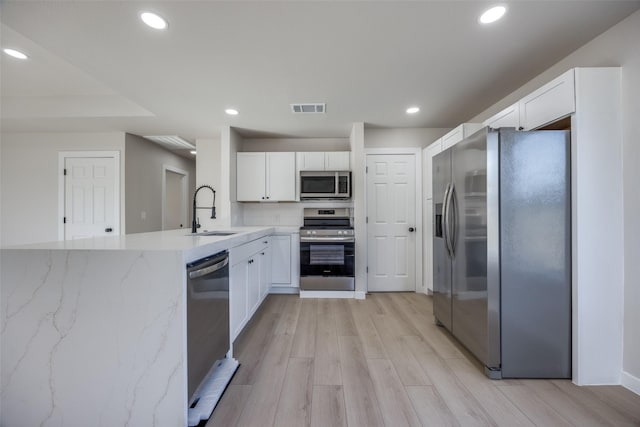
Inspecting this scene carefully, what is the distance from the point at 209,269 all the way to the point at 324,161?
8.84 feet

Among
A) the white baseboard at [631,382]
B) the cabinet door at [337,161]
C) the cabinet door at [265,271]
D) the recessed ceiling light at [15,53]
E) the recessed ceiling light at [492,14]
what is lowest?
the white baseboard at [631,382]

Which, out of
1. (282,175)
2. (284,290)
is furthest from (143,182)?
(284,290)

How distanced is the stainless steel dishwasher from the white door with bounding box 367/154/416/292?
2.47 meters

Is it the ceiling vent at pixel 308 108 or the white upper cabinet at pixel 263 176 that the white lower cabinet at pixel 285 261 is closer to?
the white upper cabinet at pixel 263 176

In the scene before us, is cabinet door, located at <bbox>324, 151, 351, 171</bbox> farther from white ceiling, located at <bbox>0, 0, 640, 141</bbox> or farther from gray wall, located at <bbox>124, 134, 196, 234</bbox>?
gray wall, located at <bbox>124, 134, 196, 234</bbox>

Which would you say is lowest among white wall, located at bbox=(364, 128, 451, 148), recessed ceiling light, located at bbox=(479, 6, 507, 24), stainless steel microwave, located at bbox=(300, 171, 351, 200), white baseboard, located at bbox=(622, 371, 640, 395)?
white baseboard, located at bbox=(622, 371, 640, 395)

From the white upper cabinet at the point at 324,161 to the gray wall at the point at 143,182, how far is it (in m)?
2.68

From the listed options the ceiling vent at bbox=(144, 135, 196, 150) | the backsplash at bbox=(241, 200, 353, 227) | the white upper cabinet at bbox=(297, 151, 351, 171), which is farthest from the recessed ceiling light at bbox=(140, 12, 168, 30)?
the ceiling vent at bbox=(144, 135, 196, 150)

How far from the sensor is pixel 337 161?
389 cm

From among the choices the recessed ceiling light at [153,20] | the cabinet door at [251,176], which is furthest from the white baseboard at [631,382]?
the cabinet door at [251,176]

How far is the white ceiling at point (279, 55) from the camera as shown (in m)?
1.59

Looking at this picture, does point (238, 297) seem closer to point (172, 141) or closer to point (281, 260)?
point (281, 260)

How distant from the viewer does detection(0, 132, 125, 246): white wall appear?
154 inches

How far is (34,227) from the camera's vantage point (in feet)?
13.0
